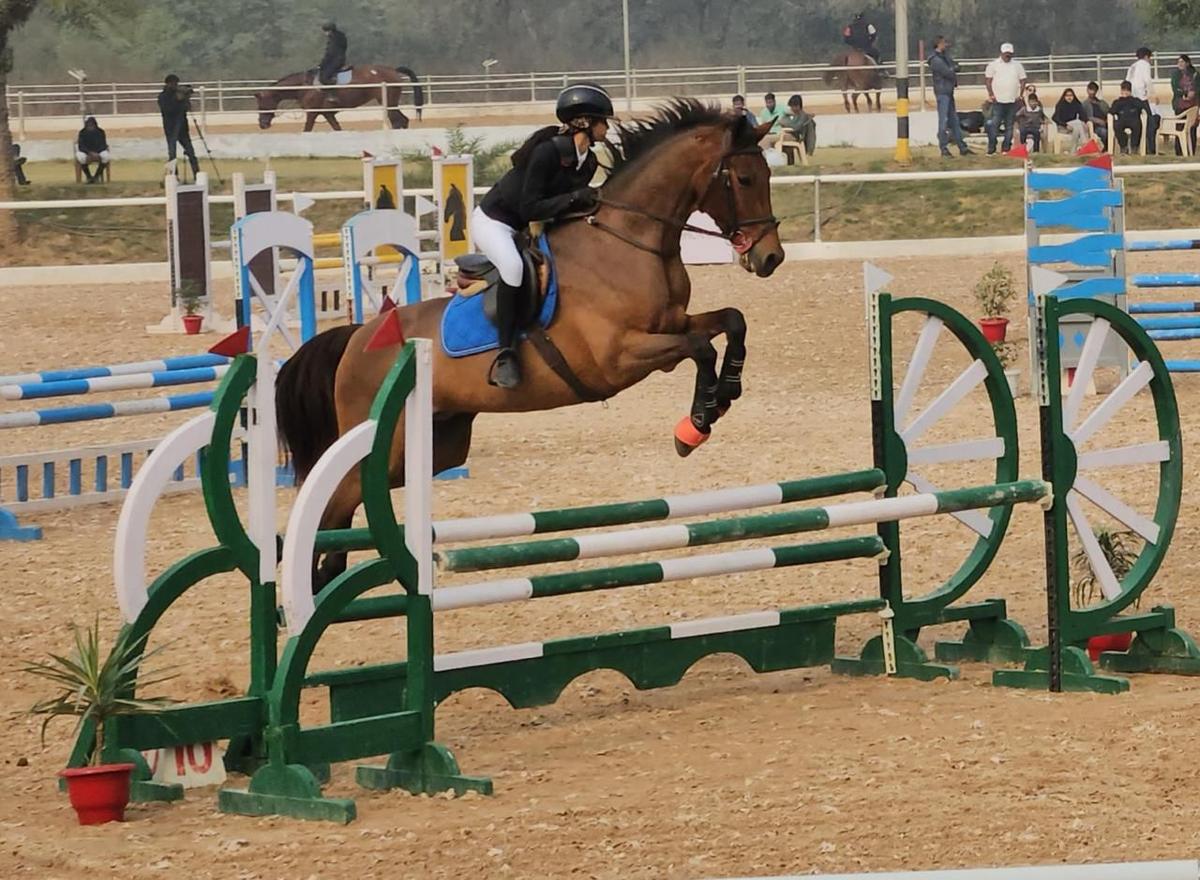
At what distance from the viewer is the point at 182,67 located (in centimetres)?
4066

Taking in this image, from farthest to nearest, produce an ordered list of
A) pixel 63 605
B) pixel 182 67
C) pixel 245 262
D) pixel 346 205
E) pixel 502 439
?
pixel 182 67
pixel 346 205
pixel 502 439
pixel 245 262
pixel 63 605

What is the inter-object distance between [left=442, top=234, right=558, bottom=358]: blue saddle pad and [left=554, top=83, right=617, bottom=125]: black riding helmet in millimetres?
504

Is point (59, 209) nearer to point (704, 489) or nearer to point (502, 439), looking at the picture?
point (502, 439)

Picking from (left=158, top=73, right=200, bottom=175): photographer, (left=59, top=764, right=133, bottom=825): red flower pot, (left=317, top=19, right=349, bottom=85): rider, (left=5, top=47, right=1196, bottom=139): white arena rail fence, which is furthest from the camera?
(left=5, top=47, right=1196, bottom=139): white arena rail fence

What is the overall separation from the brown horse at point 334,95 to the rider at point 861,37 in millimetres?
7007

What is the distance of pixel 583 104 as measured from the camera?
677cm

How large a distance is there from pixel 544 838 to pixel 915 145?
930 inches

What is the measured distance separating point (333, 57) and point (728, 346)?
26.7 metres

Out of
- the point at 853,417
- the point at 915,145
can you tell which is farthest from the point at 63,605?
the point at 915,145

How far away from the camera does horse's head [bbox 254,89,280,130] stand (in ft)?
102

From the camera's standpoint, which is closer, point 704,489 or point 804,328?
point 704,489

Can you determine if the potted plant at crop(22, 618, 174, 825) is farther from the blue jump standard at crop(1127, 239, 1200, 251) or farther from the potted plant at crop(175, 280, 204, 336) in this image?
the potted plant at crop(175, 280, 204, 336)

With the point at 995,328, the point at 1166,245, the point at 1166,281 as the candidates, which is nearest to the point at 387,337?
the point at 1166,245

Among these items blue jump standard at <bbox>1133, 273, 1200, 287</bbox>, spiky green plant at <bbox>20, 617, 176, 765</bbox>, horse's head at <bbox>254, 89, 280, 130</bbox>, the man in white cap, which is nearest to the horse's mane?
spiky green plant at <bbox>20, 617, 176, 765</bbox>
